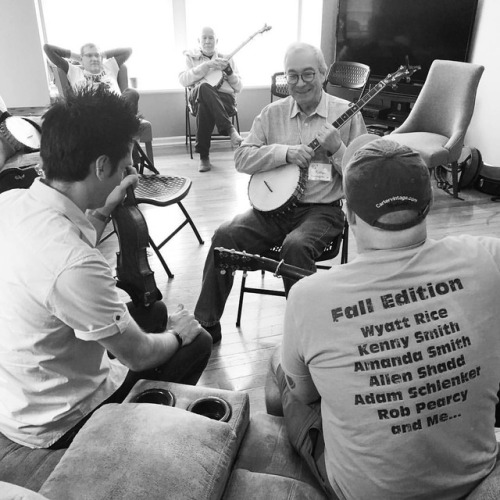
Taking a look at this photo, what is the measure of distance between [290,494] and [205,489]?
19cm

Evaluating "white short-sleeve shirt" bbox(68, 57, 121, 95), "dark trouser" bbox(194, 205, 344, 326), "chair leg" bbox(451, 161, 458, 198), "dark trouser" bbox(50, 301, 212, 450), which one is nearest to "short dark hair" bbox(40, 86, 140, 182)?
"dark trouser" bbox(50, 301, 212, 450)

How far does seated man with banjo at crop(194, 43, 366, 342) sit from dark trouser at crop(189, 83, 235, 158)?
257cm

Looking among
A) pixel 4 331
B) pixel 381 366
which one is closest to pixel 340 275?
pixel 381 366

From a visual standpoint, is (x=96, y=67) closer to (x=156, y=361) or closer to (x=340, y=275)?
(x=156, y=361)

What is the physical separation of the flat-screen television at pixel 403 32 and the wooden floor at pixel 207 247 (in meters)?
1.40

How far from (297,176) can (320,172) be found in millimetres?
112

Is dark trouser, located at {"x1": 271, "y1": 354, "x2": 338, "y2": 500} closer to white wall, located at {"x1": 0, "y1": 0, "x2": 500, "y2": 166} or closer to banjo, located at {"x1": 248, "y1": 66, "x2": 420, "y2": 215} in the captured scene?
banjo, located at {"x1": 248, "y1": 66, "x2": 420, "y2": 215}

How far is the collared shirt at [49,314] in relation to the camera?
1.01 meters

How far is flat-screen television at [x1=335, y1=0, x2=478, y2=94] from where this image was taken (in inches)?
167

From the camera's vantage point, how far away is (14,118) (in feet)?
9.57

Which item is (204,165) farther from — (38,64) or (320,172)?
(320,172)

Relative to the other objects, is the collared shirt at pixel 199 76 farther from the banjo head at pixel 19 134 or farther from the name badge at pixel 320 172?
the name badge at pixel 320 172

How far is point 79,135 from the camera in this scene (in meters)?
1.14

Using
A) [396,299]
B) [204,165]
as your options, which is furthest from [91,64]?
[396,299]
